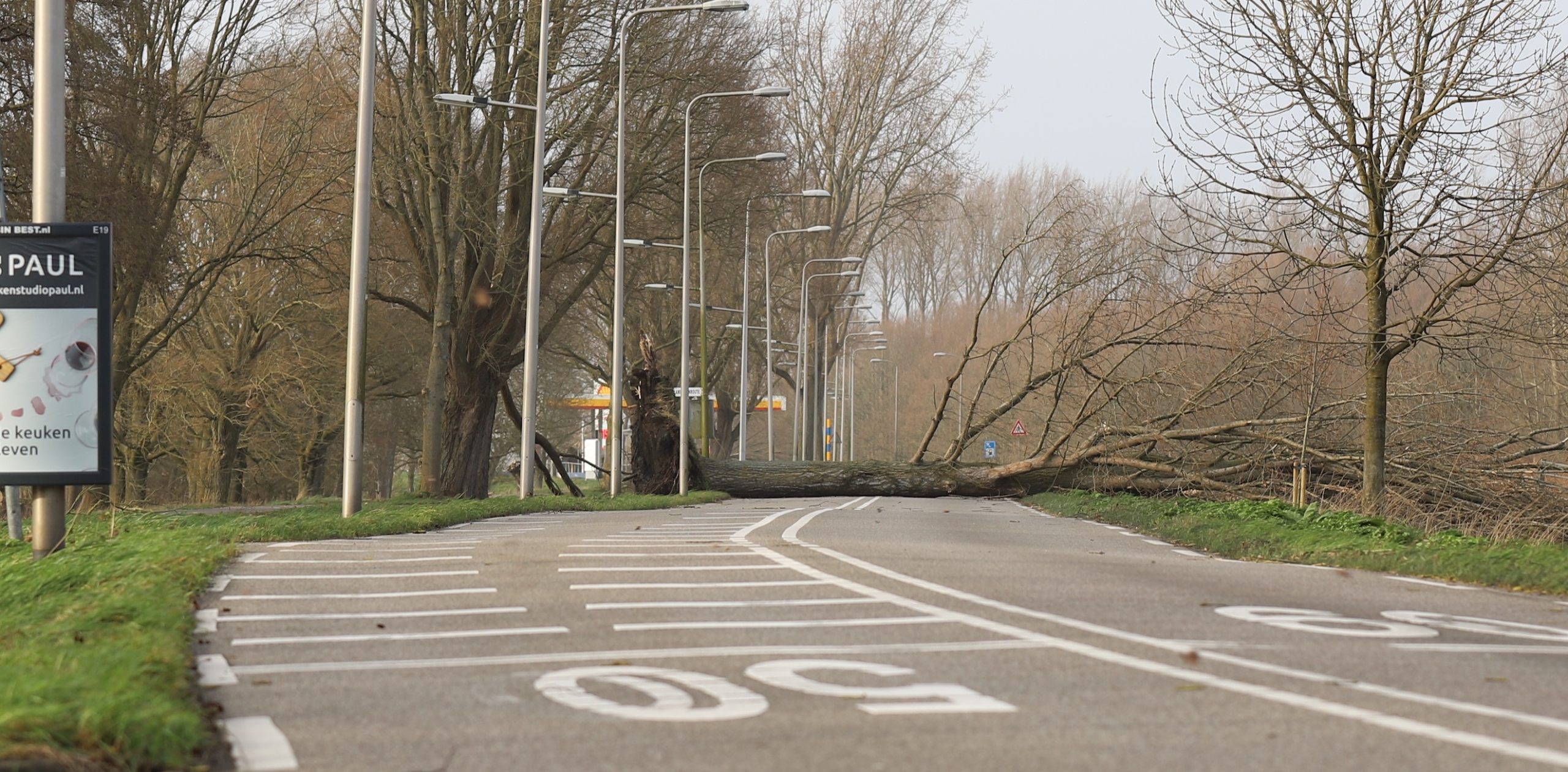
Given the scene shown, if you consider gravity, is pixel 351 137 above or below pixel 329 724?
above

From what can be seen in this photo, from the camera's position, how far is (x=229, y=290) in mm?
35562

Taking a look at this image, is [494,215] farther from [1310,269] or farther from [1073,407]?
[1310,269]

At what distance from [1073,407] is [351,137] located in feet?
52.1

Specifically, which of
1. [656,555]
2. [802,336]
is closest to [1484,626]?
[656,555]

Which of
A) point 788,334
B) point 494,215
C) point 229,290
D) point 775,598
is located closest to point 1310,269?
point 775,598

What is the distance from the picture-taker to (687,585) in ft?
31.4

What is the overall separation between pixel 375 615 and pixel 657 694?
3107 millimetres

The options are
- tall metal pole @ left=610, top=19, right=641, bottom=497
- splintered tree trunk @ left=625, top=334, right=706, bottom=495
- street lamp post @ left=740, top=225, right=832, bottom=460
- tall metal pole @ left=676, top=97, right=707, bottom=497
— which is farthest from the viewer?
street lamp post @ left=740, top=225, right=832, bottom=460

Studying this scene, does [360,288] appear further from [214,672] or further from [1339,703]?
[1339,703]

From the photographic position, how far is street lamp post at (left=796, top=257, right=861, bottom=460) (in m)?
52.2

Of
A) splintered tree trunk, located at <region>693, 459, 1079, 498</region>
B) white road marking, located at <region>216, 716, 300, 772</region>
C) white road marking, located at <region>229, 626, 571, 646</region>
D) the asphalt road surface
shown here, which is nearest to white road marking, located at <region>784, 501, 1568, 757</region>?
the asphalt road surface

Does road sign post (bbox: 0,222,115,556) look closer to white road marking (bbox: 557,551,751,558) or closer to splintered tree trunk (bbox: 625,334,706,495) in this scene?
white road marking (bbox: 557,551,751,558)

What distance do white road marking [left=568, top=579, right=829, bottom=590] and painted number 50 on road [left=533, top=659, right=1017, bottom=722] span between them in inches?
115

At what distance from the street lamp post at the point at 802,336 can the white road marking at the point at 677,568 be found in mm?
38030
